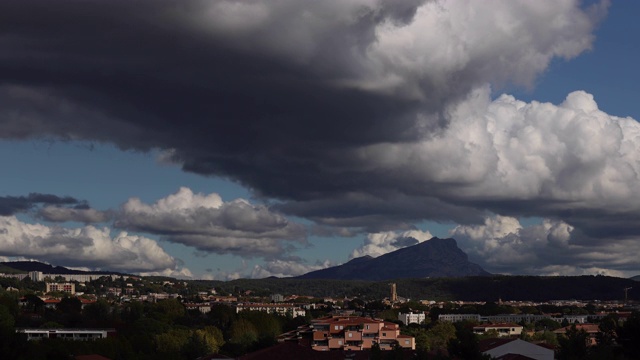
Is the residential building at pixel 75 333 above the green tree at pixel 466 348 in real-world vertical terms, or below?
above

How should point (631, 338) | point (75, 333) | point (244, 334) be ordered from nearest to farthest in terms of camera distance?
point (631, 338) → point (244, 334) → point (75, 333)

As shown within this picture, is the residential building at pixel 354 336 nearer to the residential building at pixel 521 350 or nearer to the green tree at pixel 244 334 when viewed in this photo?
the green tree at pixel 244 334

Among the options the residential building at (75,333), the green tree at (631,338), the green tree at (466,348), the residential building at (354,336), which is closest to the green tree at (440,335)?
the residential building at (354,336)

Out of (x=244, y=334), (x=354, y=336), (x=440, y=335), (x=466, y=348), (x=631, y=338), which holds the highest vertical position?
(x=244, y=334)

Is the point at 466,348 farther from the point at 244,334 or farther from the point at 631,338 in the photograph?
the point at 244,334

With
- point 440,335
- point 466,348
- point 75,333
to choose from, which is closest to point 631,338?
point 466,348

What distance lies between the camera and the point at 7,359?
90.1 m

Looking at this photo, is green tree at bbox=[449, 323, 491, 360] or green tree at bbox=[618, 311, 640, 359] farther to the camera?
green tree at bbox=[618, 311, 640, 359]

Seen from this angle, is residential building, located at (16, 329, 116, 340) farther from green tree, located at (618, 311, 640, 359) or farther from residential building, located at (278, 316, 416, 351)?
green tree, located at (618, 311, 640, 359)

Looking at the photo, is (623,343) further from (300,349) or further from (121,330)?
(121,330)

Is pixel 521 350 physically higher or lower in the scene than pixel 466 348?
lower

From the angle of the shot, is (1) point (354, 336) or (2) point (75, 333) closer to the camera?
(1) point (354, 336)

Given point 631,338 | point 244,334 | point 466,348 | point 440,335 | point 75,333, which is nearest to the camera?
point 466,348

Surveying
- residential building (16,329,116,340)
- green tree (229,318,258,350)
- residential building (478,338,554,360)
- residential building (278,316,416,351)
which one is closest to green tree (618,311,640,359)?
residential building (478,338,554,360)
